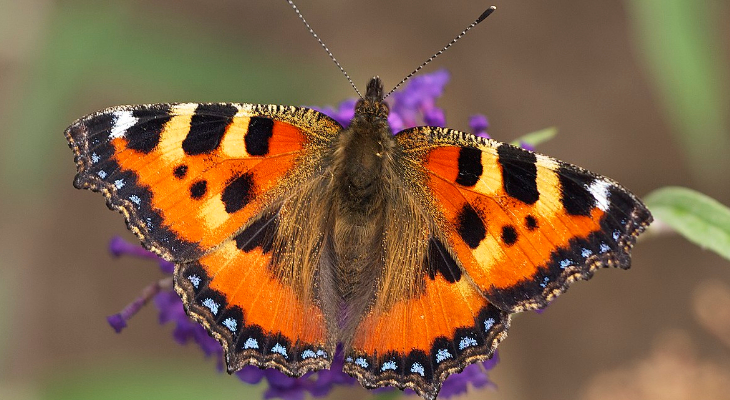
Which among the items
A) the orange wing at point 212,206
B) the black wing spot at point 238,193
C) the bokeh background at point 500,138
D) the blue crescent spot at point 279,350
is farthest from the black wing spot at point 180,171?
the bokeh background at point 500,138

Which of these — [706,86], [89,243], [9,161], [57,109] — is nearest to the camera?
[706,86]

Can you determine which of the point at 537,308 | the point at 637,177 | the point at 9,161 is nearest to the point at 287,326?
the point at 537,308

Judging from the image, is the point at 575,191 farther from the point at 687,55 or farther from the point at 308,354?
the point at 687,55

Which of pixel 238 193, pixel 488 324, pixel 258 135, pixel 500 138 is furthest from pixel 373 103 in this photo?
pixel 500 138

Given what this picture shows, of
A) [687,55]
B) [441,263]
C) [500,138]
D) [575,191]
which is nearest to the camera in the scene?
[575,191]

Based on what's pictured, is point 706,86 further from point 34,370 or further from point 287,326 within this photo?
point 34,370

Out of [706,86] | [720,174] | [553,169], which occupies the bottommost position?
[553,169]

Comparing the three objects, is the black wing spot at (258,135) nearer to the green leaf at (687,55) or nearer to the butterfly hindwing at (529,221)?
the butterfly hindwing at (529,221)
